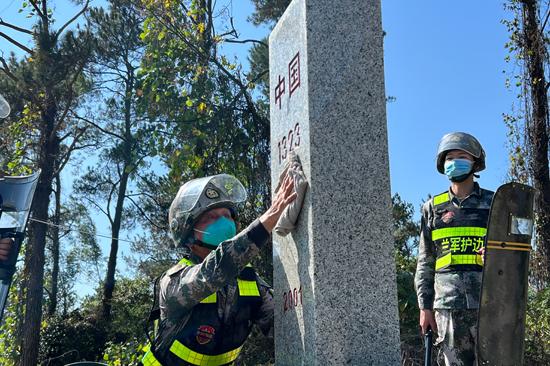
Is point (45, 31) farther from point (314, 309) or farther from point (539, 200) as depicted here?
point (314, 309)

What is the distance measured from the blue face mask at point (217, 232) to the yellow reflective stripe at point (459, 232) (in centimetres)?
119

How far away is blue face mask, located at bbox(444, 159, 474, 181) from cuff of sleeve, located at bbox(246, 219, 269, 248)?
1.26m

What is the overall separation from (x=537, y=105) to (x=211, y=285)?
29.3 ft

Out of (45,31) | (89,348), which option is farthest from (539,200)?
(89,348)

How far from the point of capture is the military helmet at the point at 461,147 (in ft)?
11.2

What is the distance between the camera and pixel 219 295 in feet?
10.0

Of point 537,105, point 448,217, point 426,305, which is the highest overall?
point 537,105

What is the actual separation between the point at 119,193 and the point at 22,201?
16.3 metres

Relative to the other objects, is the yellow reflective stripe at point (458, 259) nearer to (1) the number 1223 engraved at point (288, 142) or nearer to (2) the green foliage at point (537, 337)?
(1) the number 1223 engraved at point (288, 142)

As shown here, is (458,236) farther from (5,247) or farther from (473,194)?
(5,247)

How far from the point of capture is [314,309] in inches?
96.1

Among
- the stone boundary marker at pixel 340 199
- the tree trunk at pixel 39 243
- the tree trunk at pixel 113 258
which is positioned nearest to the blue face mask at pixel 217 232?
the stone boundary marker at pixel 340 199

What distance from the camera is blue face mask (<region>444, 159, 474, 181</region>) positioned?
3406mm

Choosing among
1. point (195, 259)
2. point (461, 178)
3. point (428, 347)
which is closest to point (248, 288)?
point (195, 259)
